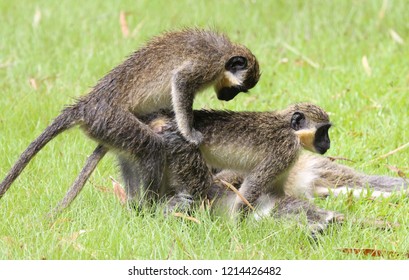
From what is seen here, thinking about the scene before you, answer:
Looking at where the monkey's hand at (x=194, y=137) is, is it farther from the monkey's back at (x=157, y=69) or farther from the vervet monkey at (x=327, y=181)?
the vervet monkey at (x=327, y=181)

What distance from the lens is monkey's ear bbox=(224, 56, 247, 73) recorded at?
754 cm

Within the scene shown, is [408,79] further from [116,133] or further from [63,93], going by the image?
[116,133]

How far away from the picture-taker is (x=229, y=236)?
667 cm

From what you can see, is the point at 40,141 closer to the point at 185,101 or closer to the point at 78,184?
the point at 78,184

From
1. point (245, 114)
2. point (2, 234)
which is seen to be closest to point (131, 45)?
point (245, 114)

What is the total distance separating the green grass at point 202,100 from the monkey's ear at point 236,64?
4.18ft

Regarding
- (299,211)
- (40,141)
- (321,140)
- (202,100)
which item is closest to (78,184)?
(40,141)

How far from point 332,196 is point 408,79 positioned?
3.22 m

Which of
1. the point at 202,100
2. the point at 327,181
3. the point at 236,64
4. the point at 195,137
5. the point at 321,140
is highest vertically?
the point at 236,64

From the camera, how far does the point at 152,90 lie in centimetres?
725

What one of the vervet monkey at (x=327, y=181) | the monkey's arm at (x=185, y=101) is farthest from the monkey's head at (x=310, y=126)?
the monkey's arm at (x=185, y=101)

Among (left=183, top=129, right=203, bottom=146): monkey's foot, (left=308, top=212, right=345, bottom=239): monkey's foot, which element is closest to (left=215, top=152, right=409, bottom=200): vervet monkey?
(left=183, top=129, right=203, bottom=146): monkey's foot

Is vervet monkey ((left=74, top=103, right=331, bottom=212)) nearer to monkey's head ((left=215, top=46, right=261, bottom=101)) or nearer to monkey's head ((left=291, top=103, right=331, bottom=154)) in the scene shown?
monkey's head ((left=291, top=103, right=331, bottom=154))

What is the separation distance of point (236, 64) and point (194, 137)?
809 mm
